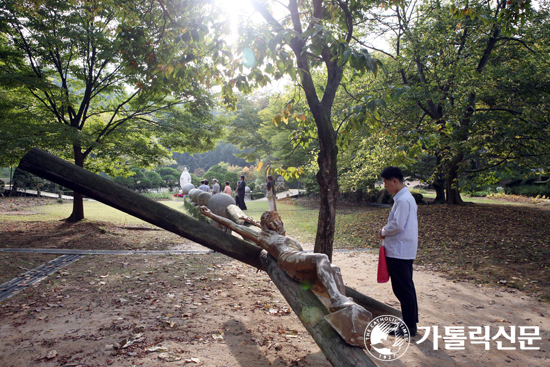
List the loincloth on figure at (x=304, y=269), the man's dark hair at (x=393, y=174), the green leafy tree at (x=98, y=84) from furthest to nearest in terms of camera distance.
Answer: the green leafy tree at (x=98, y=84)
the man's dark hair at (x=393, y=174)
the loincloth on figure at (x=304, y=269)

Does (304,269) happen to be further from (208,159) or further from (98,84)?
(208,159)

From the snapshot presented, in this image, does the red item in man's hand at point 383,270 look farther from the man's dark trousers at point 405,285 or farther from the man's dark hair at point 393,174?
the man's dark hair at point 393,174

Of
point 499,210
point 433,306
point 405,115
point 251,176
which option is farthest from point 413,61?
point 251,176

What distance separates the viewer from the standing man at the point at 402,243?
131 inches

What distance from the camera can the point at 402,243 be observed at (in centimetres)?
335

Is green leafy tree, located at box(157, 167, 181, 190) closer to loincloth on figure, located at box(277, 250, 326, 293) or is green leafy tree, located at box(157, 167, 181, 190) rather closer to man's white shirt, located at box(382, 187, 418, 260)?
loincloth on figure, located at box(277, 250, 326, 293)

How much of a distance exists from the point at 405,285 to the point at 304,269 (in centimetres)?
124

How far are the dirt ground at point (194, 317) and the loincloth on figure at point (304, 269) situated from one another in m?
0.79

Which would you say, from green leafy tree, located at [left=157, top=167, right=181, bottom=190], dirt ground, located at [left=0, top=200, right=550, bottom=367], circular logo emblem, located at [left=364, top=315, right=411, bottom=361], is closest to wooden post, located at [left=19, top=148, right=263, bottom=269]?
dirt ground, located at [left=0, top=200, right=550, bottom=367]

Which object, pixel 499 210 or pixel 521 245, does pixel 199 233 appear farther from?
pixel 499 210

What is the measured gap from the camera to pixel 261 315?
4180mm

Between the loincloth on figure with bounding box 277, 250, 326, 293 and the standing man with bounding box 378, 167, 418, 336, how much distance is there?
3.12 ft

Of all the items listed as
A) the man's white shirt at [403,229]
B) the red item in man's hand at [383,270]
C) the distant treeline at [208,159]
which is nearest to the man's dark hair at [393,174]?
the man's white shirt at [403,229]

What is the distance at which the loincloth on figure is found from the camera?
299 cm
